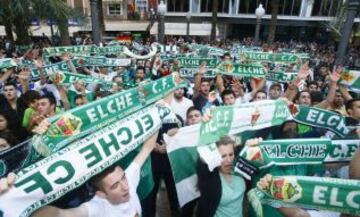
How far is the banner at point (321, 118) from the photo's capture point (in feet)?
10.9

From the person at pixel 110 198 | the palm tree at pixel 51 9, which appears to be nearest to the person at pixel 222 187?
the person at pixel 110 198

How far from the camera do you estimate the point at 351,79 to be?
14.5 ft

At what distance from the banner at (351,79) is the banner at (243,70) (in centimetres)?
135

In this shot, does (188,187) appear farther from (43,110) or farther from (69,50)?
(69,50)

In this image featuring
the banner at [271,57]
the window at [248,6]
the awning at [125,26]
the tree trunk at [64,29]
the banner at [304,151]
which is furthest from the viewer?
the awning at [125,26]

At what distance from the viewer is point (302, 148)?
2.75m

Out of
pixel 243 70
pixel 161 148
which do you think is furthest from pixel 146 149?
pixel 243 70

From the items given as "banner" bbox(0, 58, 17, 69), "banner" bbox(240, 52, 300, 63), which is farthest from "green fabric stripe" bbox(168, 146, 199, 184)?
"banner" bbox(240, 52, 300, 63)

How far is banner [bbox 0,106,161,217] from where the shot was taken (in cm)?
170

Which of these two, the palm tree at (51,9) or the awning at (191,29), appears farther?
the awning at (191,29)

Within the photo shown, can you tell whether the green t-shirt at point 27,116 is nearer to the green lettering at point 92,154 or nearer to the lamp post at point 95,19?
the green lettering at point 92,154

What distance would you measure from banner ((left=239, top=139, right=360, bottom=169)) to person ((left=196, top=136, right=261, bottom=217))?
17cm

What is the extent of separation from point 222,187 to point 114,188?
996 millimetres

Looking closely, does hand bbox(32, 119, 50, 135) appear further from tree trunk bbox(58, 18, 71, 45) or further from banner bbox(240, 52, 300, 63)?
tree trunk bbox(58, 18, 71, 45)
